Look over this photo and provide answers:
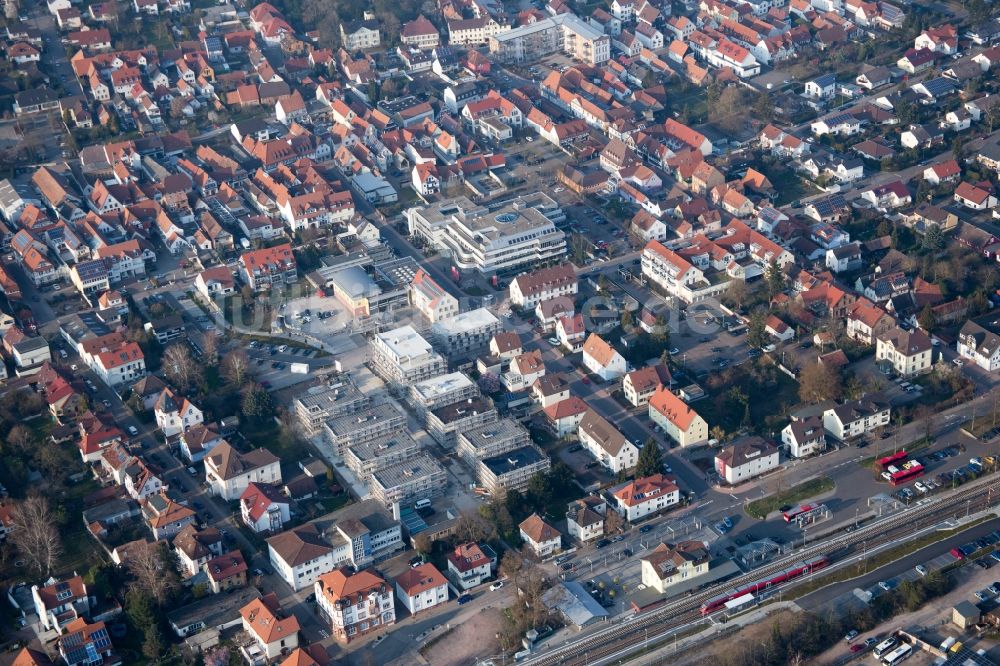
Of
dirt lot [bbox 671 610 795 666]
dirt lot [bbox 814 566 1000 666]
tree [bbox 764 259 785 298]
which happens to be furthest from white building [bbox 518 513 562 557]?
tree [bbox 764 259 785 298]

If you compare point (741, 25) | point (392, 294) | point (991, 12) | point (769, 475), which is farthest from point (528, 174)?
point (991, 12)

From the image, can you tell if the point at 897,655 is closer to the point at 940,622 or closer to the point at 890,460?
the point at 940,622

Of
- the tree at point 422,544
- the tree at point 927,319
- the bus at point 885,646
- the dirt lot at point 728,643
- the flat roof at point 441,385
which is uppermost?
the tree at point 927,319

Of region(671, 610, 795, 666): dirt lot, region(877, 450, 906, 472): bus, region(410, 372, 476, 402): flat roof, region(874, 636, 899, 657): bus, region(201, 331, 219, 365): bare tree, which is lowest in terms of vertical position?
region(201, 331, 219, 365): bare tree

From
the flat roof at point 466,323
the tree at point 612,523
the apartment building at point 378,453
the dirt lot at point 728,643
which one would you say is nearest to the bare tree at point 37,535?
the apartment building at point 378,453

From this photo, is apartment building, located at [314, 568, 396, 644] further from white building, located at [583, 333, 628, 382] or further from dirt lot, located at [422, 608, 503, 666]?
white building, located at [583, 333, 628, 382]

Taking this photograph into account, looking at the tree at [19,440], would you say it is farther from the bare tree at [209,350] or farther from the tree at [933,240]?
the tree at [933,240]
